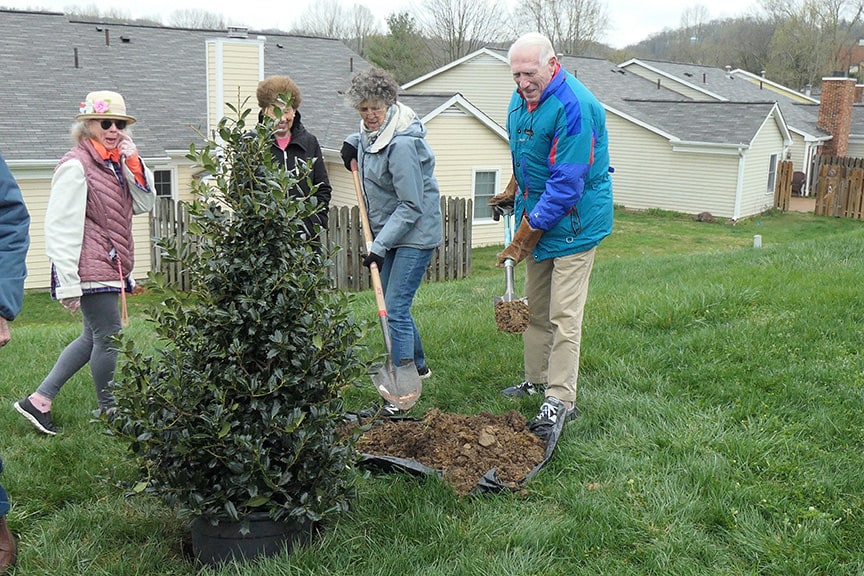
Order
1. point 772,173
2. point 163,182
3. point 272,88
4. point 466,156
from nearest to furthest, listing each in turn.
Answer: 1. point 272,88
2. point 163,182
3. point 466,156
4. point 772,173

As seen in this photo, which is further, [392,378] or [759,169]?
[759,169]

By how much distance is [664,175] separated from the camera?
2902 cm

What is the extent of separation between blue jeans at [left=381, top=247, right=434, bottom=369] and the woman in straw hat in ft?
4.95

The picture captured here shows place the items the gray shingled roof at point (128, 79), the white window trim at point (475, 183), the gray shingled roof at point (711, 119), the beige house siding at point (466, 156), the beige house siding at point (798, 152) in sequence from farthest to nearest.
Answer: the beige house siding at point (798, 152), the gray shingled roof at point (711, 119), the white window trim at point (475, 183), the beige house siding at point (466, 156), the gray shingled roof at point (128, 79)

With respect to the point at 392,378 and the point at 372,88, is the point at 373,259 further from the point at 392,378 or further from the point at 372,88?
the point at 372,88

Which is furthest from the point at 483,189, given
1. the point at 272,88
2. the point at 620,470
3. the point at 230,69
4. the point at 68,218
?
the point at 620,470

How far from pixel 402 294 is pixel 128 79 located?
18459 mm

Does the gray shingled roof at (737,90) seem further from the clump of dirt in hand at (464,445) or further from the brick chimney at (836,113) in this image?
the clump of dirt in hand at (464,445)

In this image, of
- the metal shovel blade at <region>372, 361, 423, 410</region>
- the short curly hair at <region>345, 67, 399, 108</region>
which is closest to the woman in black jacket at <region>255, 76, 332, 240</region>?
the short curly hair at <region>345, 67, 399, 108</region>

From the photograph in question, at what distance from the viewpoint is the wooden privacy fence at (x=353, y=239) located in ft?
47.6

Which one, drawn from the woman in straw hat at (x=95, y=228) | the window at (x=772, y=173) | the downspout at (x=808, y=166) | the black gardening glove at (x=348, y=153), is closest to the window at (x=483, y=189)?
the window at (x=772, y=173)

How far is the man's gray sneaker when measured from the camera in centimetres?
437

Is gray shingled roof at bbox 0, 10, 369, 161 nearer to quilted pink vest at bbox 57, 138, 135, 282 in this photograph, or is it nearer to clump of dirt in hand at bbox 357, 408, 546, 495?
quilted pink vest at bbox 57, 138, 135, 282

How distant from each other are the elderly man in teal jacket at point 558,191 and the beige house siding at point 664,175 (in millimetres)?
24387
